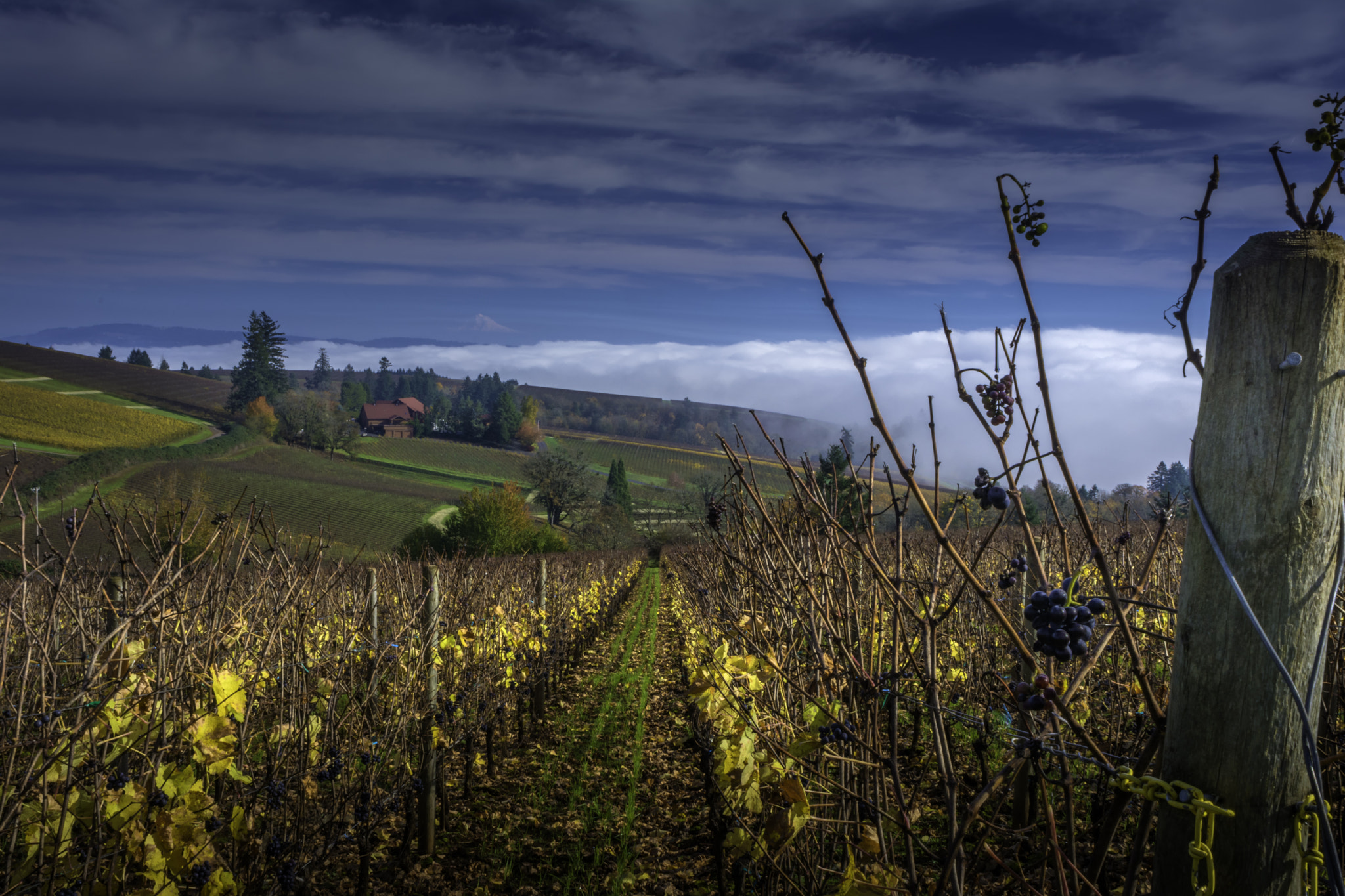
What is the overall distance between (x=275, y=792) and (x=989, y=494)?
3081mm

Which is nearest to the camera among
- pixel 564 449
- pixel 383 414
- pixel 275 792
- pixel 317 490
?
pixel 275 792

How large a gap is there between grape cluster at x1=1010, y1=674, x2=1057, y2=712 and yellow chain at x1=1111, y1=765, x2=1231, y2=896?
122mm

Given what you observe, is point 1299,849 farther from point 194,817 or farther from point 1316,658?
point 194,817

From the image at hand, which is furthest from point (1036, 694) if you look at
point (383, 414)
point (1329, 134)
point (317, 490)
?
point (383, 414)

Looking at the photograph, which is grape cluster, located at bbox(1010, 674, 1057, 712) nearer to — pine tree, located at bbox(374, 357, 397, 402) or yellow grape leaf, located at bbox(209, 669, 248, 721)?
yellow grape leaf, located at bbox(209, 669, 248, 721)

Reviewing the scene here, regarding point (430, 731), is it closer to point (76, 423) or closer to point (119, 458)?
point (119, 458)

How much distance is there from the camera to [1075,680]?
3.87 feet

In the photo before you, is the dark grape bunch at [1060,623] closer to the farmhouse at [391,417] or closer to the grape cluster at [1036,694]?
the grape cluster at [1036,694]

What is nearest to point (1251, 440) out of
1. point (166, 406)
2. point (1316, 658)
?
point (1316, 658)

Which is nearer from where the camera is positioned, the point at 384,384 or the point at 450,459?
the point at 450,459

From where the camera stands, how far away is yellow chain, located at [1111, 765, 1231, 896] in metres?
0.91

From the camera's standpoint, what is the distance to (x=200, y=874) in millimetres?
2318

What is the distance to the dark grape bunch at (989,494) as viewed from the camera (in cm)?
130

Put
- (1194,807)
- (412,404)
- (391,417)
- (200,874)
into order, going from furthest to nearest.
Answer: (412,404)
(391,417)
(200,874)
(1194,807)
